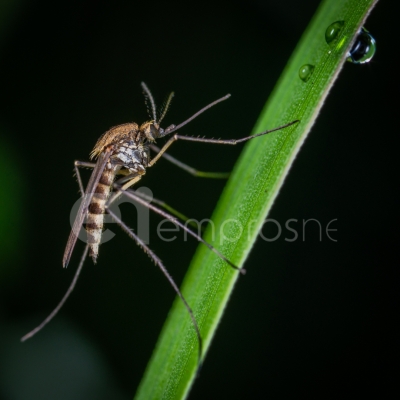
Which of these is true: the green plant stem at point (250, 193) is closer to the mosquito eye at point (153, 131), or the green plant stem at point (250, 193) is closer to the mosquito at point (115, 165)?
the mosquito at point (115, 165)

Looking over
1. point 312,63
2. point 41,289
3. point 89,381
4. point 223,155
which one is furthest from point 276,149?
point 89,381

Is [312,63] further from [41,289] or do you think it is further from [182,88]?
[41,289]

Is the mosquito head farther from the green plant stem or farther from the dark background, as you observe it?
the green plant stem

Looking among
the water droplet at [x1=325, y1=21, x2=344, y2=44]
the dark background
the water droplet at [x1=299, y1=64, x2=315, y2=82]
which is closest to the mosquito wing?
the dark background

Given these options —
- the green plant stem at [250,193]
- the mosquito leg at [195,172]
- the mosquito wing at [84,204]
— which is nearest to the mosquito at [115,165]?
the mosquito wing at [84,204]

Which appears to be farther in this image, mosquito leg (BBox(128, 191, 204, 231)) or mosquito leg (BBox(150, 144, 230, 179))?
mosquito leg (BBox(150, 144, 230, 179))

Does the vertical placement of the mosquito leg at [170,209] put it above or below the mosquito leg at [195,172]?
below
